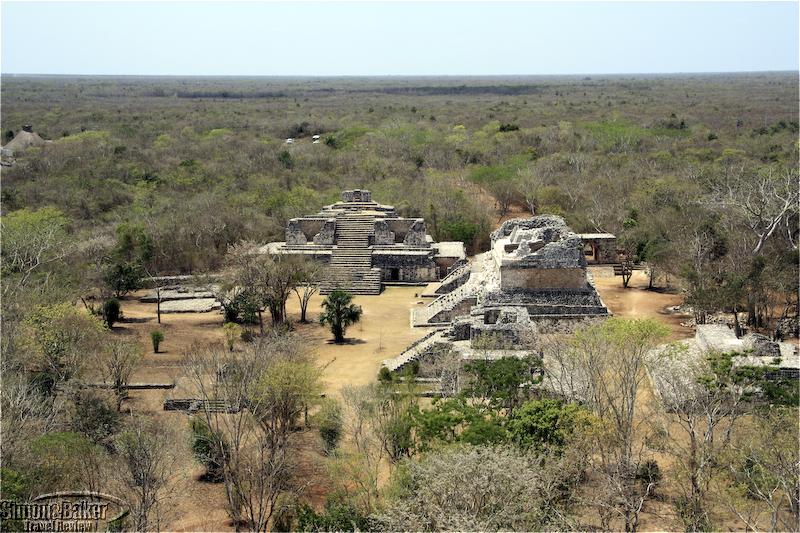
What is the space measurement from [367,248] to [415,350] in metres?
12.8

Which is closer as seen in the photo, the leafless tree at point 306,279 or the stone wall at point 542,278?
the stone wall at point 542,278

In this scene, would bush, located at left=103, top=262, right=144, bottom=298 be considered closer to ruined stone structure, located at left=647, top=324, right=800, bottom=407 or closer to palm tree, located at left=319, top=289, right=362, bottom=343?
palm tree, located at left=319, top=289, right=362, bottom=343

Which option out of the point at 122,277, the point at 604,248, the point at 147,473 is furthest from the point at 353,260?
the point at 147,473

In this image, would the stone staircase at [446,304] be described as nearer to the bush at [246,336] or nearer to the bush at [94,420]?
the bush at [246,336]

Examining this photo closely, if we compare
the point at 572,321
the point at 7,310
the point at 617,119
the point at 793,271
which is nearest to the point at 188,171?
the point at 7,310

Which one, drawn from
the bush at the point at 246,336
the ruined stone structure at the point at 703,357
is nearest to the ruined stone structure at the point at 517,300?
the ruined stone structure at the point at 703,357

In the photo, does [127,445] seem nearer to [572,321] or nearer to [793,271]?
[572,321]

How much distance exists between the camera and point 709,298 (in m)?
25.0

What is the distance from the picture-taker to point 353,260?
34.5 m

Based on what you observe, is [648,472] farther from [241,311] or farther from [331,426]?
[241,311]

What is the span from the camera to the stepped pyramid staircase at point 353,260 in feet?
110

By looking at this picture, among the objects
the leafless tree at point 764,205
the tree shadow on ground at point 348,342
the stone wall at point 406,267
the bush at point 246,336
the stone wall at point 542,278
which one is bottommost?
the tree shadow on ground at point 348,342

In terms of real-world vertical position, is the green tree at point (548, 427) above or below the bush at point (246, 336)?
above

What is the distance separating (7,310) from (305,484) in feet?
35.8
